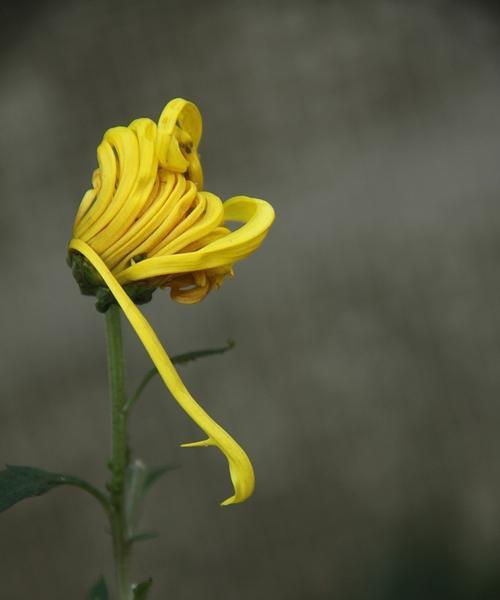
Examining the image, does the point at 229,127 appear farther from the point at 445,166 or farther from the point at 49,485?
the point at 49,485

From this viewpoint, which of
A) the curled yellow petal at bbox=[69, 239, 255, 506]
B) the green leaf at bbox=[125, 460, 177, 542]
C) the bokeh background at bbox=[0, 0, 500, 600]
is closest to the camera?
the curled yellow petal at bbox=[69, 239, 255, 506]

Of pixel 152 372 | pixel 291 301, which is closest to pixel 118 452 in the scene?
pixel 152 372

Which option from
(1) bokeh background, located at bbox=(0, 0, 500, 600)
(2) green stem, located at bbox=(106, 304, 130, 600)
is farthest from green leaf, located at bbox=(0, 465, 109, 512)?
(1) bokeh background, located at bbox=(0, 0, 500, 600)

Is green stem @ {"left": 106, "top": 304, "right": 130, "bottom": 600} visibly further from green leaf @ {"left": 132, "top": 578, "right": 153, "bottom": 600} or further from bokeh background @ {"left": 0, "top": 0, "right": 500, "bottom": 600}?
bokeh background @ {"left": 0, "top": 0, "right": 500, "bottom": 600}

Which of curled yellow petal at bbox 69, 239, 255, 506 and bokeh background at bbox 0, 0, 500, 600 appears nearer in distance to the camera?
curled yellow petal at bbox 69, 239, 255, 506

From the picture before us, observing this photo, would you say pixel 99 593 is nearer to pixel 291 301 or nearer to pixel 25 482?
pixel 25 482
